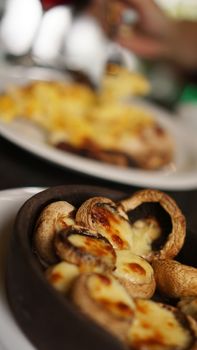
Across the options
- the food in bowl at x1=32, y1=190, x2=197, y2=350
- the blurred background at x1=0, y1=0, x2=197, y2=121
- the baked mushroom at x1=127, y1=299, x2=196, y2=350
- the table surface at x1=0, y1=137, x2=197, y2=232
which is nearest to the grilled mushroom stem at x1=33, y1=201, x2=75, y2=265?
the food in bowl at x1=32, y1=190, x2=197, y2=350

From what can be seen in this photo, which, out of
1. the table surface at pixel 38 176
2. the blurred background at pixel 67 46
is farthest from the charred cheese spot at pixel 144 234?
the blurred background at pixel 67 46

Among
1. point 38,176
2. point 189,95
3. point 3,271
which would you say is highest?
point 3,271

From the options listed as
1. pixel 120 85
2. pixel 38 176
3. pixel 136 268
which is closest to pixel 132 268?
pixel 136 268

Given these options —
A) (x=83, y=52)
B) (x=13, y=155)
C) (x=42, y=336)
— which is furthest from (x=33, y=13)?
(x=42, y=336)

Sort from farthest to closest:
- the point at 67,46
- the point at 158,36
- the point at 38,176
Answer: the point at 67,46, the point at 158,36, the point at 38,176

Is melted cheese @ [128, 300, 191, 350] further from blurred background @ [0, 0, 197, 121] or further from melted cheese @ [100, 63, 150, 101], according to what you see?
blurred background @ [0, 0, 197, 121]

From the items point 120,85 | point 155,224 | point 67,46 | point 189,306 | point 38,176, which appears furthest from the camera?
point 67,46

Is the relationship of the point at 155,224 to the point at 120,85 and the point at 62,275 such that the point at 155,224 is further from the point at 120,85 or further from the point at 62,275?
the point at 120,85

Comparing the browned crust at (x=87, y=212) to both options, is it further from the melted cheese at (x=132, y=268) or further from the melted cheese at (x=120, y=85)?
the melted cheese at (x=120, y=85)
